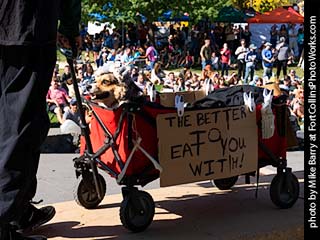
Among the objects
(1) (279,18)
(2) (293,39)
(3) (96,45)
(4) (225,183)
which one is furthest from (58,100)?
(1) (279,18)

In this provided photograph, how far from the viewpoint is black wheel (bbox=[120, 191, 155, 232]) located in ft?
14.1

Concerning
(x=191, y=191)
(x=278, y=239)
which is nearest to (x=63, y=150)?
(x=191, y=191)

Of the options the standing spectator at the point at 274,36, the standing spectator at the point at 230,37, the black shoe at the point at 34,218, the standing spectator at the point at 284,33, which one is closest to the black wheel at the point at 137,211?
the black shoe at the point at 34,218

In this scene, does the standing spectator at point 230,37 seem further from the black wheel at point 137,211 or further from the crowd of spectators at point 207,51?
the black wheel at point 137,211

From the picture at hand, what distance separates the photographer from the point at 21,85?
10.3ft

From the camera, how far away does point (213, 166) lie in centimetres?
469

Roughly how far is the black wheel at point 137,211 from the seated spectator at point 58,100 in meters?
6.60

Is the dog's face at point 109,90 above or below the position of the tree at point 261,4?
below

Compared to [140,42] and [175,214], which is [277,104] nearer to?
[175,214]

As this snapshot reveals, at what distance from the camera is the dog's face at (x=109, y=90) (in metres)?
4.43

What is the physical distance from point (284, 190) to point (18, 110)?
2.60 metres

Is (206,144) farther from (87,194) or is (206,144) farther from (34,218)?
(34,218)

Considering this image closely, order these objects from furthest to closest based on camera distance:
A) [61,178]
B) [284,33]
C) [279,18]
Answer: [279,18] → [284,33] → [61,178]

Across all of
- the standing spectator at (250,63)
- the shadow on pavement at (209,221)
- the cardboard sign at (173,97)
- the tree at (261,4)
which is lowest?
the shadow on pavement at (209,221)
